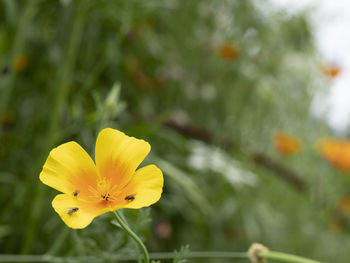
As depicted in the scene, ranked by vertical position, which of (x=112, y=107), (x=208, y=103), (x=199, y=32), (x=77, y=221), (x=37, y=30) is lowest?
(x=77, y=221)

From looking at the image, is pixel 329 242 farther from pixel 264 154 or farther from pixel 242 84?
pixel 242 84

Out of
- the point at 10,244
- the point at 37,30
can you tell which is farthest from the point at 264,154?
the point at 10,244

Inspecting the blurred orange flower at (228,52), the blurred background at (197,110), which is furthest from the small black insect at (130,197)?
the blurred orange flower at (228,52)

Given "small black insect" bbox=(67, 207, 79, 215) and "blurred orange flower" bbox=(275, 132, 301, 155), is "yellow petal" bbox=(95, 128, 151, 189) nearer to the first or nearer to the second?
"small black insect" bbox=(67, 207, 79, 215)

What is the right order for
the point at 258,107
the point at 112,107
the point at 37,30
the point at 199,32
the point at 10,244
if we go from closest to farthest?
the point at 112,107 → the point at 10,244 → the point at 37,30 → the point at 258,107 → the point at 199,32

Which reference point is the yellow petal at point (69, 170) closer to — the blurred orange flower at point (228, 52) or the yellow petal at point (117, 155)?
the yellow petal at point (117, 155)

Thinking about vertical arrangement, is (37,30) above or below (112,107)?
above

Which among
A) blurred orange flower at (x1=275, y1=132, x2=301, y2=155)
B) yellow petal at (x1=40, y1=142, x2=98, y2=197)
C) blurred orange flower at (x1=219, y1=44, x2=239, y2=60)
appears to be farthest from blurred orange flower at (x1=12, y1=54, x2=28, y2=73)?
blurred orange flower at (x1=275, y1=132, x2=301, y2=155)
